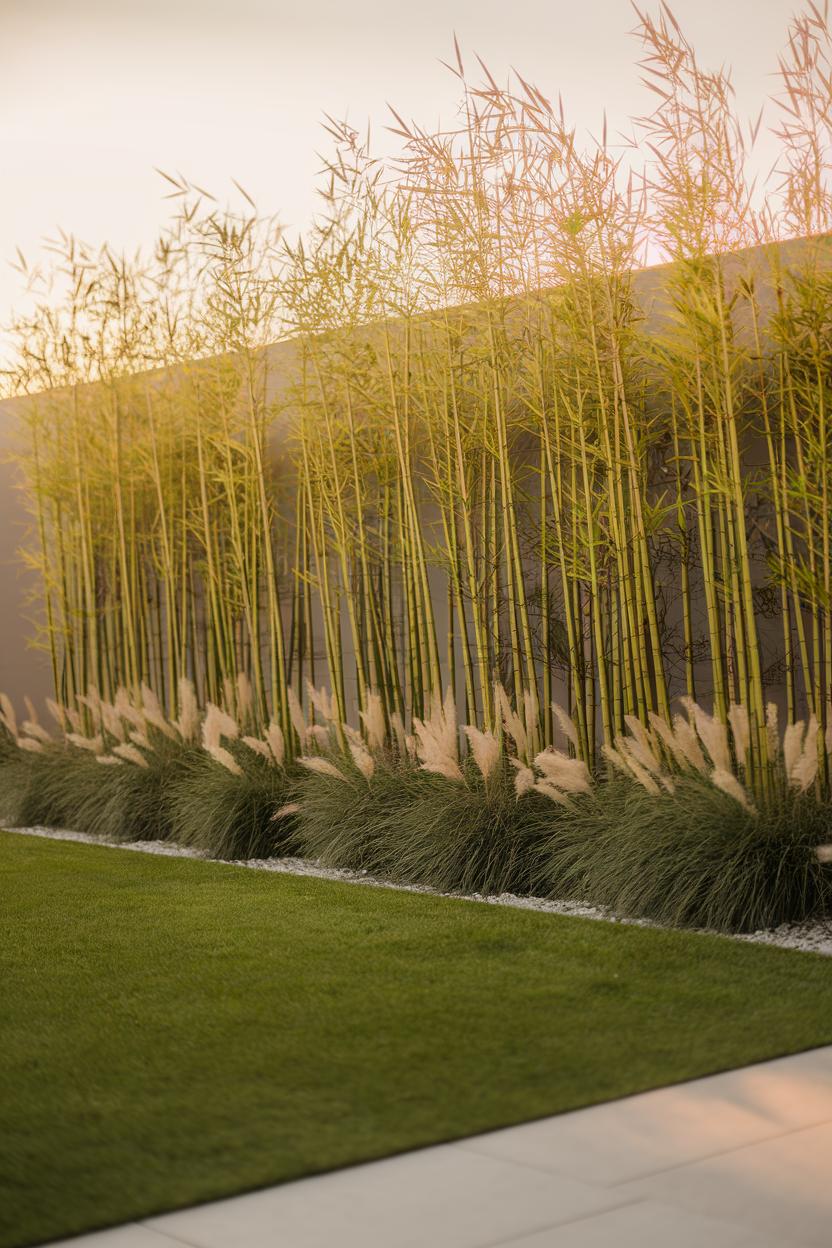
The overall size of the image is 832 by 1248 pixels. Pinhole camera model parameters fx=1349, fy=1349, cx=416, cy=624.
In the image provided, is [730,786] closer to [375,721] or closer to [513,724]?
[513,724]

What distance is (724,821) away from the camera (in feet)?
11.9

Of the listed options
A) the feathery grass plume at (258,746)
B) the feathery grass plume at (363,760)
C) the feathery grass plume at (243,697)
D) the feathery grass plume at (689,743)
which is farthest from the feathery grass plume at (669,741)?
the feathery grass plume at (243,697)

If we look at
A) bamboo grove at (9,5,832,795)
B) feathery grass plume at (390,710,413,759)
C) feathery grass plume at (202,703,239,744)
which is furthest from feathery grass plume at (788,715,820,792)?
feathery grass plume at (202,703,239,744)

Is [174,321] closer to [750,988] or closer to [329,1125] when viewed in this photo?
[750,988]

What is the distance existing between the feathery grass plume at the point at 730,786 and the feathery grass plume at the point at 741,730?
0.66ft

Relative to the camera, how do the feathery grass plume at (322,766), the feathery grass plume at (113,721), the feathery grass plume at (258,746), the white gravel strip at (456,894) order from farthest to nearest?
the feathery grass plume at (113,721) → the feathery grass plume at (258,746) → the feathery grass plume at (322,766) → the white gravel strip at (456,894)

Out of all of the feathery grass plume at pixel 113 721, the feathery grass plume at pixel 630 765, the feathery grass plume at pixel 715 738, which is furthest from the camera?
the feathery grass plume at pixel 113 721

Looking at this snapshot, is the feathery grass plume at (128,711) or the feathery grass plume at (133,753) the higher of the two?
the feathery grass plume at (128,711)

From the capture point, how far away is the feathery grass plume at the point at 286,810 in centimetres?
490

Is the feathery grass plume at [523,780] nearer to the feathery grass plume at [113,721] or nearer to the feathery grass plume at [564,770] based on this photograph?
the feathery grass plume at [564,770]

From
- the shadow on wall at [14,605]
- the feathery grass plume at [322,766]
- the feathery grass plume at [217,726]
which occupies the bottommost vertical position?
the feathery grass plume at [322,766]

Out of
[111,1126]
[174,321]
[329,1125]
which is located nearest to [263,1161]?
[329,1125]

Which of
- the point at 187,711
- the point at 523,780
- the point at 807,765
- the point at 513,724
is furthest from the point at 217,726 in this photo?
the point at 807,765

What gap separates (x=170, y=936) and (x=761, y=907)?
1.57 metres
